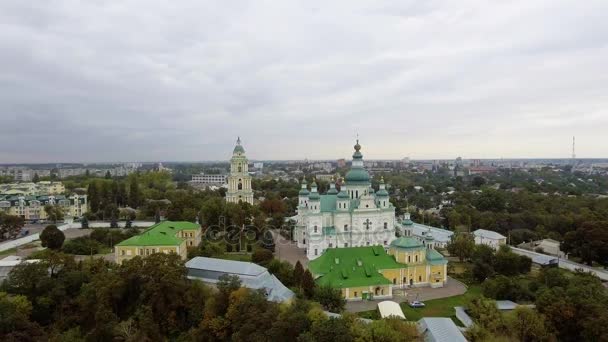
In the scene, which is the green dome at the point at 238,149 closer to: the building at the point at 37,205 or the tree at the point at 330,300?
the building at the point at 37,205

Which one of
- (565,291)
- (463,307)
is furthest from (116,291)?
(565,291)

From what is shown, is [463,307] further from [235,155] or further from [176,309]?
[235,155]

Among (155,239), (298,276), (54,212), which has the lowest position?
(298,276)

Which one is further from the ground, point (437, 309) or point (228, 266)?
point (228, 266)

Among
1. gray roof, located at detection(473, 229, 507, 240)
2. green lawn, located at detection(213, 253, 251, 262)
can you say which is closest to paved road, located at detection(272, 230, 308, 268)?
green lawn, located at detection(213, 253, 251, 262)

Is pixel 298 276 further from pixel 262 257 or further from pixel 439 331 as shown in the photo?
pixel 439 331

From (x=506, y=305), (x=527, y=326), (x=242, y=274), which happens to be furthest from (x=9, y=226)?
(x=527, y=326)

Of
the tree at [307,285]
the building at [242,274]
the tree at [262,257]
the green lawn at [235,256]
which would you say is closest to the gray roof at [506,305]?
the tree at [307,285]
